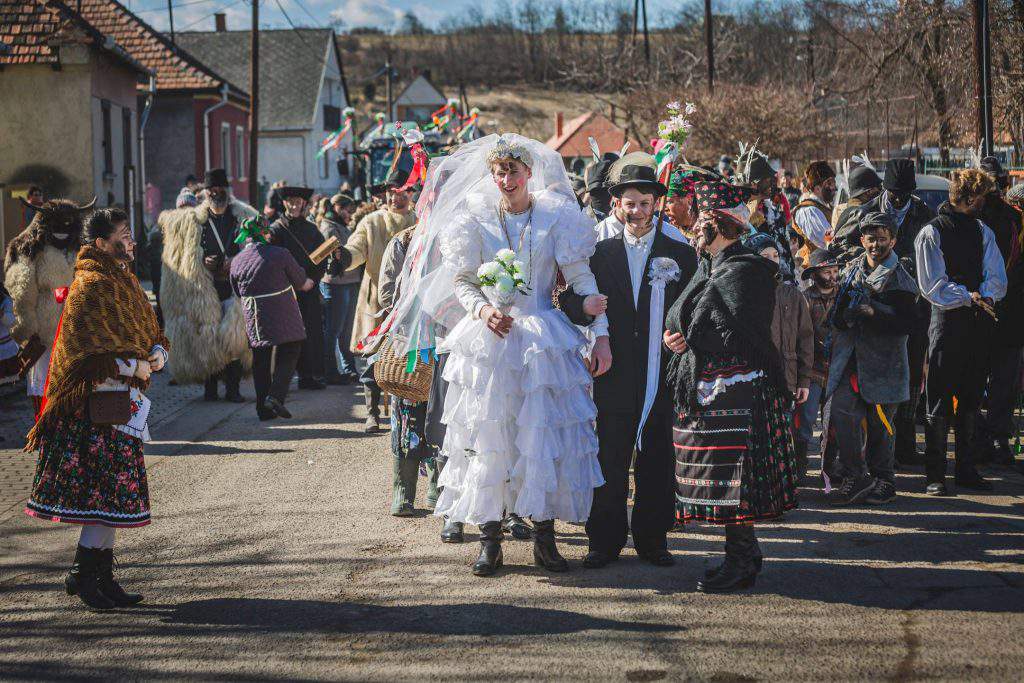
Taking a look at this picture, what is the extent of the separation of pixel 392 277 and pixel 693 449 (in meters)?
3.05

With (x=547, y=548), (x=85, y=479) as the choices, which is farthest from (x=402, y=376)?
(x=85, y=479)

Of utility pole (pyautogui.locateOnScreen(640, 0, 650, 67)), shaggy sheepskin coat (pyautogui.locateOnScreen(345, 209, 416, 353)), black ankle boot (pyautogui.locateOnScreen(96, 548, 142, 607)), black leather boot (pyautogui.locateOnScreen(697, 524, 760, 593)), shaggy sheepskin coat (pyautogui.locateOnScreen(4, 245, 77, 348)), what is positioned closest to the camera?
black ankle boot (pyautogui.locateOnScreen(96, 548, 142, 607))

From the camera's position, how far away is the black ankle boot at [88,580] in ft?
17.9

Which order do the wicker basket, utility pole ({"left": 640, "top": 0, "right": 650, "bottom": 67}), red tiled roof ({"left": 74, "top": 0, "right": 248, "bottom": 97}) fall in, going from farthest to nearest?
utility pole ({"left": 640, "top": 0, "right": 650, "bottom": 67})
red tiled roof ({"left": 74, "top": 0, "right": 248, "bottom": 97})
the wicker basket

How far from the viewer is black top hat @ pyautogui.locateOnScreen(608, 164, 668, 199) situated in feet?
19.5

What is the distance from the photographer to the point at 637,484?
6.12 m

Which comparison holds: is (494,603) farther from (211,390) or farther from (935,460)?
(211,390)

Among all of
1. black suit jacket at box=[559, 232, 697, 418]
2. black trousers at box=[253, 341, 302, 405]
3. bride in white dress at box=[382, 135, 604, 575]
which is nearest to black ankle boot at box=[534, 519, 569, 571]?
bride in white dress at box=[382, 135, 604, 575]

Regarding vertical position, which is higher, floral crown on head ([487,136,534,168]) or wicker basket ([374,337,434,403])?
floral crown on head ([487,136,534,168])

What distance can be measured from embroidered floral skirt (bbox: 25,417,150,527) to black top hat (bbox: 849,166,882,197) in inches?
241

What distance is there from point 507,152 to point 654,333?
1214mm

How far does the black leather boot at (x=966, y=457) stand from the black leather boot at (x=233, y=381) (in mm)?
7397

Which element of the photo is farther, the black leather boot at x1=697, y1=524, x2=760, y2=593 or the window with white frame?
the window with white frame

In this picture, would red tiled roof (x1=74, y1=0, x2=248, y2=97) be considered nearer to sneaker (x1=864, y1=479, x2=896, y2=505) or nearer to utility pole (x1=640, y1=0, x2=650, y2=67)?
utility pole (x1=640, y1=0, x2=650, y2=67)
